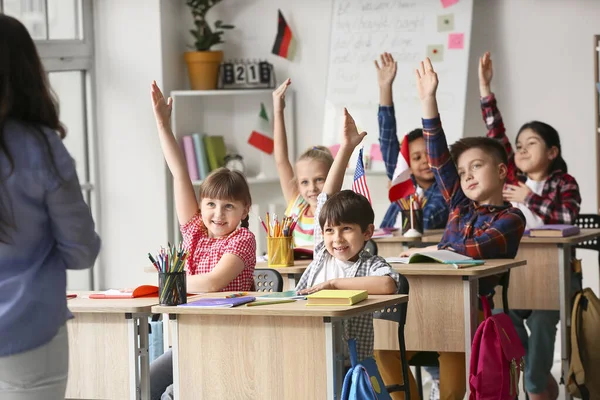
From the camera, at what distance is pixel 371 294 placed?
3.07 meters

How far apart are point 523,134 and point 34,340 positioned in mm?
3587

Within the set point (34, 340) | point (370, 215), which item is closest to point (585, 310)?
point (370, 215)

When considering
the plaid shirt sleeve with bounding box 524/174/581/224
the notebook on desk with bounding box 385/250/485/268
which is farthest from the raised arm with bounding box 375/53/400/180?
the notebook on desk with bounding box 385/250/485/268

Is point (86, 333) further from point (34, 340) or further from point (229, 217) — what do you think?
point (34, 340)

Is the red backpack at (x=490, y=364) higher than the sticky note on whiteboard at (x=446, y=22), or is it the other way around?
the sticky note on whiteboard at (x=446, y=22)

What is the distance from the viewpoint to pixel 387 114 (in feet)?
16.4

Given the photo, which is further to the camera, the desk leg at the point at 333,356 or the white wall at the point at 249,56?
the white wall at the point at 249,56

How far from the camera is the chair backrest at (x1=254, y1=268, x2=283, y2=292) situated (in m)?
3.57

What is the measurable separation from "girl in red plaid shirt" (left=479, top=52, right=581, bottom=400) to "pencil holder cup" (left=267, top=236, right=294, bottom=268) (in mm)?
1398

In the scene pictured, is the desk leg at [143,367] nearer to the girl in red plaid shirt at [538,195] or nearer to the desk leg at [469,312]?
the desk leg at [469,312]

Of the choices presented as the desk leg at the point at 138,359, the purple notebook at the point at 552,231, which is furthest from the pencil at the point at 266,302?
the purple notebook at the point at 552,231

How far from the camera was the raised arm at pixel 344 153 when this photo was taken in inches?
139

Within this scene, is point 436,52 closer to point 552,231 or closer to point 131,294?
point 552,231

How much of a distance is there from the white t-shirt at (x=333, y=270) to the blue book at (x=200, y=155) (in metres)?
2.88
